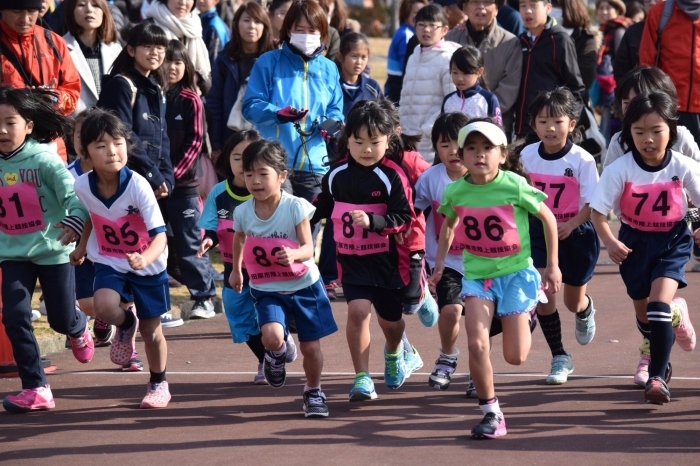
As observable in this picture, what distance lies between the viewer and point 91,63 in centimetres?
1020

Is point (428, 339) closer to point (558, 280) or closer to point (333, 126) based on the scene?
point (333, 126)

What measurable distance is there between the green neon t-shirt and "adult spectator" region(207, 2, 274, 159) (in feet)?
15.7

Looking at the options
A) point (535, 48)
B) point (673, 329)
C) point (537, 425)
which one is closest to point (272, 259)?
point (537, 425)

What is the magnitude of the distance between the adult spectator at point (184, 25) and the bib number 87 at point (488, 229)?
5.11 metres

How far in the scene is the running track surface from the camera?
19.2 ft

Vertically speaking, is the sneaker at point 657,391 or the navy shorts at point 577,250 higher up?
the navy shorts at point 577,250

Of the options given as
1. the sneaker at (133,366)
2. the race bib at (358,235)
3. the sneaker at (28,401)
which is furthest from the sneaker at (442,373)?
the sneaker at (28,401)

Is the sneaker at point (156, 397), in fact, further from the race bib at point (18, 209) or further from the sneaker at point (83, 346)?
the race bib at point (18, 209)

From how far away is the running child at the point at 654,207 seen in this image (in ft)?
22.2

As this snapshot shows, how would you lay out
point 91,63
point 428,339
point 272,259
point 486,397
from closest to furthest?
1. point 486,397
2. point 272,259
3. point 428,339
4. point 91,63

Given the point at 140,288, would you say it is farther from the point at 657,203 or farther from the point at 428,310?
the point at 657,203

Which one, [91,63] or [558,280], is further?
[91,63]

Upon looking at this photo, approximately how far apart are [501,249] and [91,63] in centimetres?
506

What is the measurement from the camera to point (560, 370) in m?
7.49
